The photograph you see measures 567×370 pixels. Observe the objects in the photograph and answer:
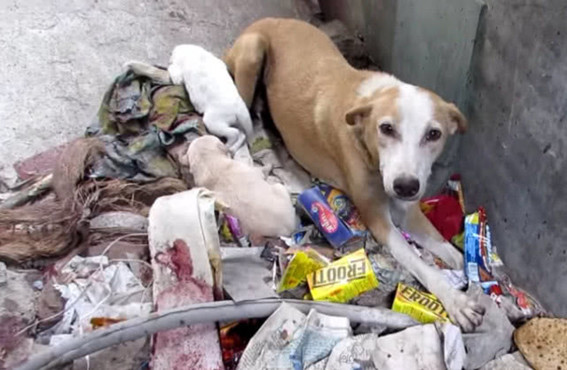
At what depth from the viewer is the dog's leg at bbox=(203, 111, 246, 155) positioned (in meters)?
3.21

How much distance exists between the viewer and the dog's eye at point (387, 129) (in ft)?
8.03

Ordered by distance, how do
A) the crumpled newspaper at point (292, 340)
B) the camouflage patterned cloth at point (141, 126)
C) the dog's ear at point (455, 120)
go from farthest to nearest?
1. the camouflage patterned cloth at point (141, 126)
2. the dog's ear at point (455, 120)
3. the crumpled newspaper at point (292, 340)

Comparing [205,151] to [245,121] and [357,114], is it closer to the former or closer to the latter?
[245,121]

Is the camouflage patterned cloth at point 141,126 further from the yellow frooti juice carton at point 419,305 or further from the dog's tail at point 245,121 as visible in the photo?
the yellow frooti juice carton at point 419,305

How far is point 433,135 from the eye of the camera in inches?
97.0

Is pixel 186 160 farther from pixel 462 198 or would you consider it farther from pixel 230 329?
pixel 462 198

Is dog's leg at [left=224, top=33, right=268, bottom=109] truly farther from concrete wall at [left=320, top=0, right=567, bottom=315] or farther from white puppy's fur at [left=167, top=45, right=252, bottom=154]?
concrete wall at [left=320, top=0, right=567, bottom=315]

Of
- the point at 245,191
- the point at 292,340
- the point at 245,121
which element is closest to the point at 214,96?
the point at 245,121

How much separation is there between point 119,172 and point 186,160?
12.3 inches

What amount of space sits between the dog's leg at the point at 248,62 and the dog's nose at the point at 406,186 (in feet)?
3.98

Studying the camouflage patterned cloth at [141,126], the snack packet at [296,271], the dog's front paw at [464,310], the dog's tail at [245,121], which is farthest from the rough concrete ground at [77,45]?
the dog's front paw at [464,310]

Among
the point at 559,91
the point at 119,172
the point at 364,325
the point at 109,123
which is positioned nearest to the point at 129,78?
the point at 109,123

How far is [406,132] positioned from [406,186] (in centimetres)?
19

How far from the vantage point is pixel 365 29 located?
3.98 m
